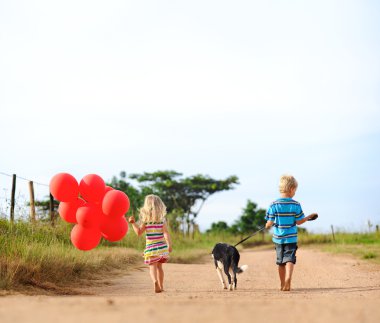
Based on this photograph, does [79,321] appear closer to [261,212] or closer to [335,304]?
→ [335,304]

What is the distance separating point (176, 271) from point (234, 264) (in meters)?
3.81

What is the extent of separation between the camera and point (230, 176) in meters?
41.8

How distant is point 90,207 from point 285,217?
10.9 ft

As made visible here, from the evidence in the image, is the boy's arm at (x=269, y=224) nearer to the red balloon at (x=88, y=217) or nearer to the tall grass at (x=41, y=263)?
the red balloon at (x=88, y=217)

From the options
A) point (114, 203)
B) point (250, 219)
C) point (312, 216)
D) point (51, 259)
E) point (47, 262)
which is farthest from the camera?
point (250, 219)

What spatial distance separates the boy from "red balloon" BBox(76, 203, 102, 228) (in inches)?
114

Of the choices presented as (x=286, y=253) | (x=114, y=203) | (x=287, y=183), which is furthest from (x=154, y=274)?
(x=287, y=183)

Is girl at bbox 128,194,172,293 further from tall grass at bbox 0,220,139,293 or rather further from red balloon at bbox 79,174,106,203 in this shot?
red balloon at bbox 79,174,106,203

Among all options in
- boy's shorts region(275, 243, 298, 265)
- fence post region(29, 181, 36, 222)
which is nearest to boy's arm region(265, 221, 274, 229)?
boy's shorts region(275, 243, 298, 265)

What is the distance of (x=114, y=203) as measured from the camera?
8.55 m

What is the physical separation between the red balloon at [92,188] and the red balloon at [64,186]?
5.3 inches

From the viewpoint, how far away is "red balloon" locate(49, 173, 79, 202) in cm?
902

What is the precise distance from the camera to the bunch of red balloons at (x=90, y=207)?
28.5 feet

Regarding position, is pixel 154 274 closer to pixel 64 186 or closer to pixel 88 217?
pixel 88 217
